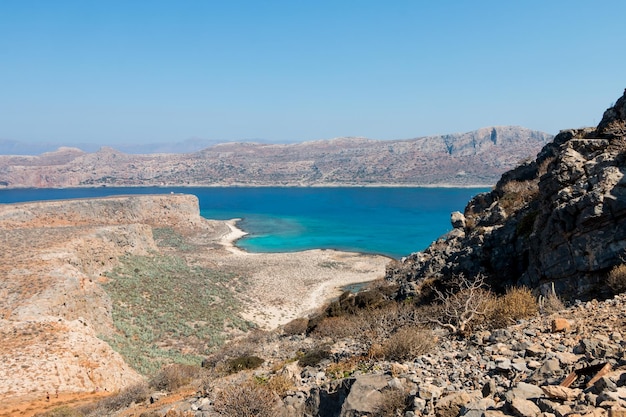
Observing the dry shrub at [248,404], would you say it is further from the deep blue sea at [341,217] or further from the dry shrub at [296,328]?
the deep blue sea at [341,217]

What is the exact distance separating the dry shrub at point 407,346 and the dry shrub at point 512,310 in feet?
5.83

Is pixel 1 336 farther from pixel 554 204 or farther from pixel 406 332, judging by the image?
pixel 554 204

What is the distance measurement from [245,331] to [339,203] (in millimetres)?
122246

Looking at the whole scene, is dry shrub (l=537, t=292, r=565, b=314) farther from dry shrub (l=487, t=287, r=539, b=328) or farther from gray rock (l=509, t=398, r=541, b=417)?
gray rock (l=509, t=398, r=541, b=417)

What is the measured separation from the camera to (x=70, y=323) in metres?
22.2

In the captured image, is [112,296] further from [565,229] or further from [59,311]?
[565,229]

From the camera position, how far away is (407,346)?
29.1 ft

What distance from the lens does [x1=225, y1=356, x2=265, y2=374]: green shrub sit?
47.3 feet

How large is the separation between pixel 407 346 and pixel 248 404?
3.51m

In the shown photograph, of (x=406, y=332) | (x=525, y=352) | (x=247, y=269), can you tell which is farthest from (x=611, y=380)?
(x=247, y=269)

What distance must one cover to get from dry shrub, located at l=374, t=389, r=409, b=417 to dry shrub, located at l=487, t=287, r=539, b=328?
402 cm

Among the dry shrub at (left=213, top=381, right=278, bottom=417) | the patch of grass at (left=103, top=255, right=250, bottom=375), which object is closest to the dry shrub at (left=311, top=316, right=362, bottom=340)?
the dry shrub at (left=213, top=381, right=278, bottom=417)

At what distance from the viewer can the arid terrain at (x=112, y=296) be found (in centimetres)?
1903

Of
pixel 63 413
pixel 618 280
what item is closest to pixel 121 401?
pixel 63 413
